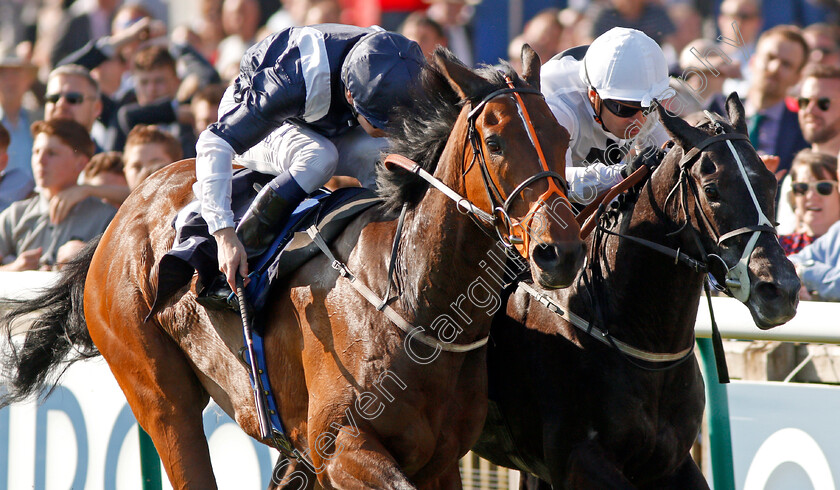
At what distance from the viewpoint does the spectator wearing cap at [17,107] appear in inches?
319

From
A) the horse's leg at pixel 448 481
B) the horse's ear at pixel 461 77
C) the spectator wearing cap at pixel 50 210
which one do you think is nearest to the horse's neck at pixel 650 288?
the horse's leg at pixel 448 481

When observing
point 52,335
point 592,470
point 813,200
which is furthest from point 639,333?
point 52,335

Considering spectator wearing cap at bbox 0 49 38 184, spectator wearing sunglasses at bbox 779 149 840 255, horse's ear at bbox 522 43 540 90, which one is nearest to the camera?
horse's ear at bbox 522 43 540 90

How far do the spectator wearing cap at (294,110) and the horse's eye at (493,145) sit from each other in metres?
0.58

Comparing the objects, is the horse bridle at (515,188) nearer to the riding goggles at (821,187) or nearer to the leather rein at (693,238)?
the leather rein at (693,238)

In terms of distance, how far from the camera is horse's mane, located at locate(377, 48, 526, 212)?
9.50 feet

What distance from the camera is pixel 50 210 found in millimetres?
6531

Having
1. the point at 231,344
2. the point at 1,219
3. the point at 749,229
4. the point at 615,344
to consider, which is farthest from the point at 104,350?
the point at 1,219

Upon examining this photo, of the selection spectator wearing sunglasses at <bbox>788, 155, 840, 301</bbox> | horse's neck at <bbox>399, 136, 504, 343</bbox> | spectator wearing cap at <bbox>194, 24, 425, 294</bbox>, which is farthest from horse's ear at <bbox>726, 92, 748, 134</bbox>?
spectator wearing sunglasses at <bbox>788, 155, 840, 301</bbox>

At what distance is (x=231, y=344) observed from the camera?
3385 mm

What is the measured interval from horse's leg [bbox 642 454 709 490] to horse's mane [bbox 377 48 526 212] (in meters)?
1.21

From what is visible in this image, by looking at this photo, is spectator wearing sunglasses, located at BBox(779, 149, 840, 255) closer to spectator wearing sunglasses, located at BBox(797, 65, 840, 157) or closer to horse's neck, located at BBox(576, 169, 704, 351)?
spectator wearing sunglasses, located at BBox(797, 65, 840, 157)

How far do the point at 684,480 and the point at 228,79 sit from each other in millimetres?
5853

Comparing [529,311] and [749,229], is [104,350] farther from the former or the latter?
[749,229]
